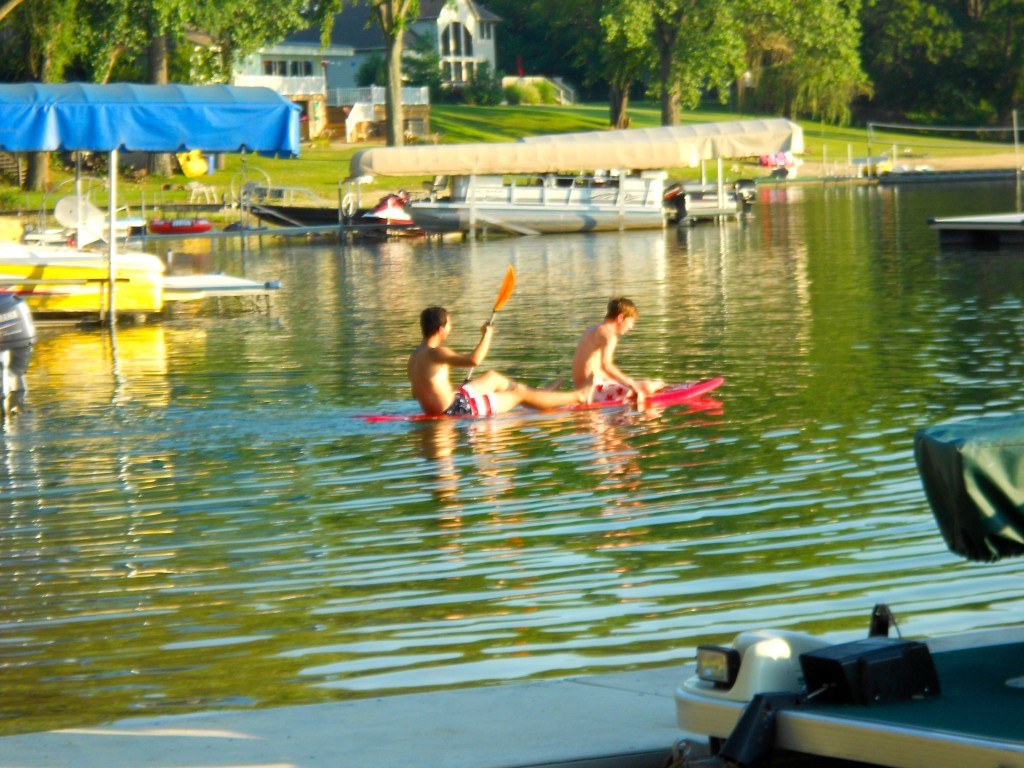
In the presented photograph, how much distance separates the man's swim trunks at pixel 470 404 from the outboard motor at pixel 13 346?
3.92 metres

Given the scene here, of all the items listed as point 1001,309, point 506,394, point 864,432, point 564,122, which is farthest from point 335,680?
point 564,122

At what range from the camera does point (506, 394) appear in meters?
14.3

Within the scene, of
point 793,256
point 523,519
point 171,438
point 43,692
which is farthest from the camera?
point 793,256

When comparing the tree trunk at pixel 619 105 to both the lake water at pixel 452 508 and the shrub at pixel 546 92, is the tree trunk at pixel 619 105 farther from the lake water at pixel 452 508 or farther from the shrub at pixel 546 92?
the lake water at pixel 452 508

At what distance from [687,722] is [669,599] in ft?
9.37

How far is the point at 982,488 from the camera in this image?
450 cm

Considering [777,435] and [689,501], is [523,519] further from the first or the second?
[777,435]

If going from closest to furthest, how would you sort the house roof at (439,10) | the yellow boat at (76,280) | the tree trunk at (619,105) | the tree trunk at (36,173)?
the yellow boat at (76,280) → the tree trunk at (36,173) → the tree trunk at (619,105) → the house roof at (439,10)

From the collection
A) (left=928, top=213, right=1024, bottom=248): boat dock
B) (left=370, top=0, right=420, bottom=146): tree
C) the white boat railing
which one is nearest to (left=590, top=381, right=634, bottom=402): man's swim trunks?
(left=928, top=213, right=1024, bottom=248): boat dock

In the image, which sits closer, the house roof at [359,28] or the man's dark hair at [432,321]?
the man's dark hair at [432,321]

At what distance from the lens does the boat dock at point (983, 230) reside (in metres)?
32.7

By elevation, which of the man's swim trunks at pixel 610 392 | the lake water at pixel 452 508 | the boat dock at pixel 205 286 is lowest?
the lake water at pixel 452 508

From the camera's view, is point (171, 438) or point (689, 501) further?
point (171, 438)

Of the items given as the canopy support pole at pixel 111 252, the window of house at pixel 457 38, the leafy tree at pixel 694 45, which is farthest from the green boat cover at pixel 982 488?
the window of house at pixel 457 38
